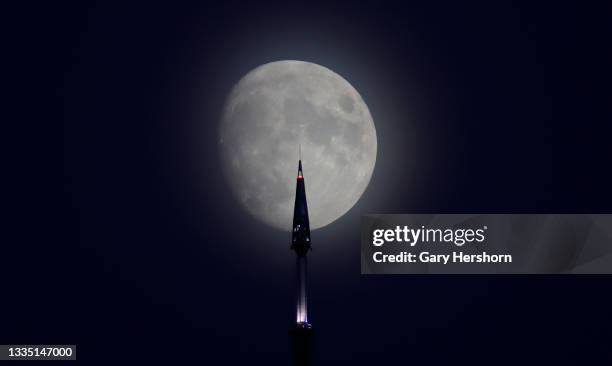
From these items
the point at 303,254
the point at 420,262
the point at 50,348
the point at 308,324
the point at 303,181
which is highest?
the point at 303,181

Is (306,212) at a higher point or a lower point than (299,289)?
higher

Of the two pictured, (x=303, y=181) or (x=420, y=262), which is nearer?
(x=420, y=262)

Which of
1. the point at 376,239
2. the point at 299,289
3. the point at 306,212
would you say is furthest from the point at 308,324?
the point at 376,239

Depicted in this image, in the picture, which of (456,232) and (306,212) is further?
(306,212)

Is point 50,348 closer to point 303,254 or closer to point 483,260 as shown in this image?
point 483,260

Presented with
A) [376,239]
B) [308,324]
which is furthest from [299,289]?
[376,239]

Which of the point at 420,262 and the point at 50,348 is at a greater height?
the point at 420,262

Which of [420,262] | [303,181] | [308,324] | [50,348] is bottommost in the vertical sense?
[50,348]

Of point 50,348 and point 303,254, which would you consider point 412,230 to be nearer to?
point 50,348
